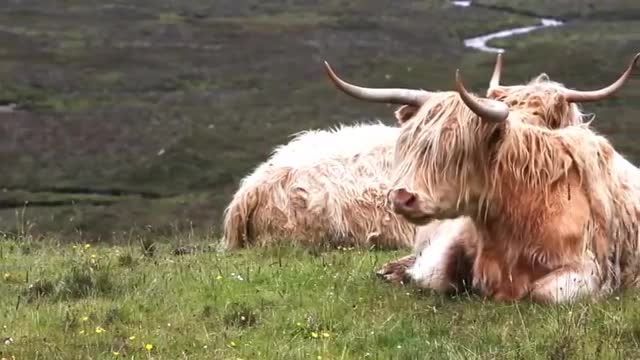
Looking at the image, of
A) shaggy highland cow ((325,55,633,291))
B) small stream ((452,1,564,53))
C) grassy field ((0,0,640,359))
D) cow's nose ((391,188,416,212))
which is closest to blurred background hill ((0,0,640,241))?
grassy field ((0,0,640,359))

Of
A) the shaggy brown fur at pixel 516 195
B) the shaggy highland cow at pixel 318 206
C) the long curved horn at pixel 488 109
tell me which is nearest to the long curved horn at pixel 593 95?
the shaggy brown fur at pixel 516 195

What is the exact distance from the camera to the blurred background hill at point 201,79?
34.5 metres

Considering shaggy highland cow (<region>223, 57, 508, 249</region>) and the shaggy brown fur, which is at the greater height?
the shaggy brown fur

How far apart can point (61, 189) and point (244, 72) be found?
2700 centimetres

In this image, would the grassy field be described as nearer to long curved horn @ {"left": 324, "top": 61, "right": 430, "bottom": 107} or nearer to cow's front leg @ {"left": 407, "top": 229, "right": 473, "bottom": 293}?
cow's front leg @ {"left": 407, "top": 229, "right": 473, "bottom": 293}

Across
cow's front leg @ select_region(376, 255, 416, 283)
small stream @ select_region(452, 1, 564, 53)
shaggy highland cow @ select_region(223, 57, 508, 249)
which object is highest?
cow's front leg @ select_region(376, 255, 416, 283)

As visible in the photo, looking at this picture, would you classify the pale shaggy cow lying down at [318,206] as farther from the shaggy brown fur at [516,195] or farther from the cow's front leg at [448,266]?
the shaggy brown fur at [516,195]

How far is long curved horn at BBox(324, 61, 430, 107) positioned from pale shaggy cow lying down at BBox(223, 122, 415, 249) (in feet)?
13.8

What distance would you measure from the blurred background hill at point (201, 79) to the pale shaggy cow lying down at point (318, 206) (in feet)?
9.18

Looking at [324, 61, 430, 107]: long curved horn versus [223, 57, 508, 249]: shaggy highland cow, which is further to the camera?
[223, 57, 508, 249]: shaggy highland cow

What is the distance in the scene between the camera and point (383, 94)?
700 centimetres

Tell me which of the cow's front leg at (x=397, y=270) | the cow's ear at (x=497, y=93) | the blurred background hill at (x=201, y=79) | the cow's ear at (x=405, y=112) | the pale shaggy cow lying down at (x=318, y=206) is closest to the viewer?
the cow's ear at (x=405, y=112)

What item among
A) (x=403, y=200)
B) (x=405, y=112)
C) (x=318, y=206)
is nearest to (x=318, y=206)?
(x=318, y=206)

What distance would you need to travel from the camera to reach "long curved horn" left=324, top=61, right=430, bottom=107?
669 centimetres
